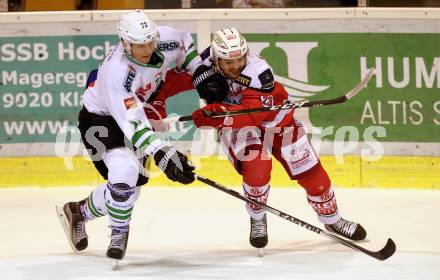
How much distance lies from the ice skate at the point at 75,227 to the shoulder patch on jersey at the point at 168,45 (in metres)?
0.90

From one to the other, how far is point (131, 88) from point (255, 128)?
2.32 ft

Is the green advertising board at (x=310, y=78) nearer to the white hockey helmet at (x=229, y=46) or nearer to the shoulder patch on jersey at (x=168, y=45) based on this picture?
the shoulder patch on jersey at (x=168, y=45)

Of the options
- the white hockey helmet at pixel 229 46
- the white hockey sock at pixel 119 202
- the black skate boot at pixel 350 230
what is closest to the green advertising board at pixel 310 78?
the black skate boot at pixel 350 230

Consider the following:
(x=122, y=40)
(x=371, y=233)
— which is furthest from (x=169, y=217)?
(x=122, y=40)

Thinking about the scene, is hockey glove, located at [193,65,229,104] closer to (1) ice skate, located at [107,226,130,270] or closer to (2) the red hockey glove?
(2) the red hockey glove

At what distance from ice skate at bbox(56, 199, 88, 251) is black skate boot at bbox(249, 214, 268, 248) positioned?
857 millimetres

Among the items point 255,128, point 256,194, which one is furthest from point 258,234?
point 255,128

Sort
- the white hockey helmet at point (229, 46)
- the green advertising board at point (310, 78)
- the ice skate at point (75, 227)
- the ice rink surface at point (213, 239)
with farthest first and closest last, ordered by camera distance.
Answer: the green advertising board at point (310, 78), the ice skate at point (75, 227), the white hockey helmet at point (229, 46), the ice rink surface at point (213, 239)

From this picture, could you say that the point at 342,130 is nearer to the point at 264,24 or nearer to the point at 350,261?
the point at 264,24

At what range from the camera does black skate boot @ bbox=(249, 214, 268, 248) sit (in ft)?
16.4

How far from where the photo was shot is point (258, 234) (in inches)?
199

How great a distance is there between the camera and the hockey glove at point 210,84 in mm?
5012

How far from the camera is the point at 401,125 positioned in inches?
267

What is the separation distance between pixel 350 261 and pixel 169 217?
5.03 ft
